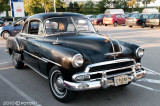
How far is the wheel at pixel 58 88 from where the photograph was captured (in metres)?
4.13

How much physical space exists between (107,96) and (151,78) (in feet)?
6.01

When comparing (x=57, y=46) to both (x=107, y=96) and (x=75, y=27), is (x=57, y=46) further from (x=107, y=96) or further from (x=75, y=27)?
(x=107, y=96)

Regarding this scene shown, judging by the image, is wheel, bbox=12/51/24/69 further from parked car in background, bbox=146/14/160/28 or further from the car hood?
parked car in background, bbox=146/14/160/28

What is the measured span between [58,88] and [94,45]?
1187mm

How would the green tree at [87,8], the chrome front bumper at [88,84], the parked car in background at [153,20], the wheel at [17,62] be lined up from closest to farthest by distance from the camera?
the chrome front bumper at [88,84], the wheel at [17,62], the parked car in background at [153,20], the green tree at [87,8]

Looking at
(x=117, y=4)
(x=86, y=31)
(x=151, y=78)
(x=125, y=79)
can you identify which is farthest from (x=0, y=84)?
(x=117, y=4)

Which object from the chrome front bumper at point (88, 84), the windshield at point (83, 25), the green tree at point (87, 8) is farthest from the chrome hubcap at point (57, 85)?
the green tree at point (87, 8)

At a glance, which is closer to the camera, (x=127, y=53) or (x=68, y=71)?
(x=68, y=71)

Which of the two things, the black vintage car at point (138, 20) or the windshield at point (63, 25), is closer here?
the windshield at point (63, 25)

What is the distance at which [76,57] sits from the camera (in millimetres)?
3807

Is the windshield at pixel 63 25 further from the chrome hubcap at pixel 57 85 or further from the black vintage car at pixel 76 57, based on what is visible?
the chrome hubcap at pixel 57 85

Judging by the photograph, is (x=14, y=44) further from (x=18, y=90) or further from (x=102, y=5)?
(x=102, y=5)

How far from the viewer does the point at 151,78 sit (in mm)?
5711

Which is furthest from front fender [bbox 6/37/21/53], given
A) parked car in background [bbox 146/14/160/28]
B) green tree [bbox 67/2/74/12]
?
green tree [bbox 67/2/74/12]
